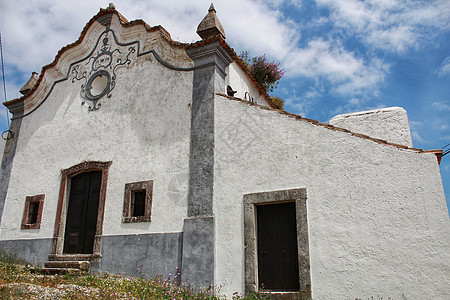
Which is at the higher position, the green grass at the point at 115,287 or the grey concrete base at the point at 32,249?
the grey concrete base at the point at 32,249

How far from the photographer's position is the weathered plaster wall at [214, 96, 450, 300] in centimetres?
496

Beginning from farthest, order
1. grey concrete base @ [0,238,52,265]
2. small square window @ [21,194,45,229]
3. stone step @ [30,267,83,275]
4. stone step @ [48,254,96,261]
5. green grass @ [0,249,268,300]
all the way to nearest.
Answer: small square window @ [21,194,45,229] < grey concrete base @ [0,238,52,265] < stone step @ [48,254,96,261] < stone step @ [30,267,83,275] < green grass @ [0,249,268,300]

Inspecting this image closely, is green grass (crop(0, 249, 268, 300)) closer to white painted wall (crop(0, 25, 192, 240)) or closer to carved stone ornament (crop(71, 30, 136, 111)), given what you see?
white painted wall (crop(0, 25, 192, 240))

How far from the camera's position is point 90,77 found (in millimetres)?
9352

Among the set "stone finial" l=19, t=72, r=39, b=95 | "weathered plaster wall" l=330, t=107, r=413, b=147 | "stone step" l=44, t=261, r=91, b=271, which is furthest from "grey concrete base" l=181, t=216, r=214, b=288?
"stone finial" l=19, t=72, r=39, b=95

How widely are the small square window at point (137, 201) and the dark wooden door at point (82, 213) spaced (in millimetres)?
1037

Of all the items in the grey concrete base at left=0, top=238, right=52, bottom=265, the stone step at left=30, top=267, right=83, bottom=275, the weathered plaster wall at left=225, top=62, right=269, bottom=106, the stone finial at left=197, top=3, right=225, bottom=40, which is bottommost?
the stone step at left=30, top=267, right=83, bottom=275

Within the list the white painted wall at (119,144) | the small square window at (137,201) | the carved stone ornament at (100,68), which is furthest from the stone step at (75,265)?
the carved stone ornament at (100,68)

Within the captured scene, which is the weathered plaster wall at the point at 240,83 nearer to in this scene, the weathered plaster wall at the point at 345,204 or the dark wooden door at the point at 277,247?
Result: the weathered plaster wall at the point at 345,204

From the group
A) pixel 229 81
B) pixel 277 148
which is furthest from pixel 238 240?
pixel 229 81

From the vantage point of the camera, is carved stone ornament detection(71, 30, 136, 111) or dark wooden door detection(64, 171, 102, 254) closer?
dark wooden door detection(64, 171, 102, 254)

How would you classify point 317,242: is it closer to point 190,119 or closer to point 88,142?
point 190,119

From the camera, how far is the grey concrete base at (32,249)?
8.27 m

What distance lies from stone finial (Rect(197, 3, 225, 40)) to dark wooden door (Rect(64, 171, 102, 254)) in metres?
3.86
